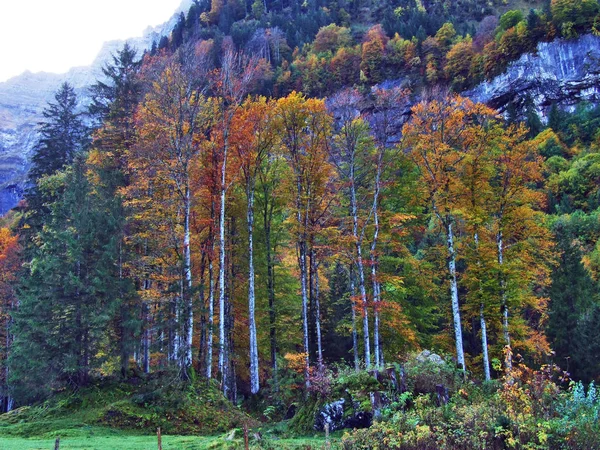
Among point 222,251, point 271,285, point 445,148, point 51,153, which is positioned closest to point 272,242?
point 271,285

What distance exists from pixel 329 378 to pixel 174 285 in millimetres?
6650

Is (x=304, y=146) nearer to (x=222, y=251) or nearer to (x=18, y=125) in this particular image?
(x=222, y=251)

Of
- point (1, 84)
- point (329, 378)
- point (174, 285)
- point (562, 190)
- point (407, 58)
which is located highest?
point (1, 84)

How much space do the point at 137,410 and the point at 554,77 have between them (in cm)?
7174

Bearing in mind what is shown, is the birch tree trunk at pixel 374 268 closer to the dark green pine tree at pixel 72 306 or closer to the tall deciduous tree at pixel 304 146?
the tall deciduous tree at pixel 304 146

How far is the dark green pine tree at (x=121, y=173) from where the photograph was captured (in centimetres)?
1563

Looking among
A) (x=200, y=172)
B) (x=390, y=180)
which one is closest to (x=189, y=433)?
(x=200, y=172)

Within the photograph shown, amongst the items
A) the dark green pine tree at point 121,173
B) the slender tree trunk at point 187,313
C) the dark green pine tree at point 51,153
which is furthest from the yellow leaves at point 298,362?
the dark green pine tree at point 51,153

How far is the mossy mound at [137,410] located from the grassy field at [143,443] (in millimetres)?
1142

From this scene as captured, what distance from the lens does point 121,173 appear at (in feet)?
63.9

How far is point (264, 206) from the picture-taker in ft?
67.4

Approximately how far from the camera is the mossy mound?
41.8 feet

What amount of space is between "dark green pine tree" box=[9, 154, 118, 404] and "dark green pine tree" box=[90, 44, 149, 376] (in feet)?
1.39

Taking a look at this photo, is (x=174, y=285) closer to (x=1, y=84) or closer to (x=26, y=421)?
(x=26, y=421)
